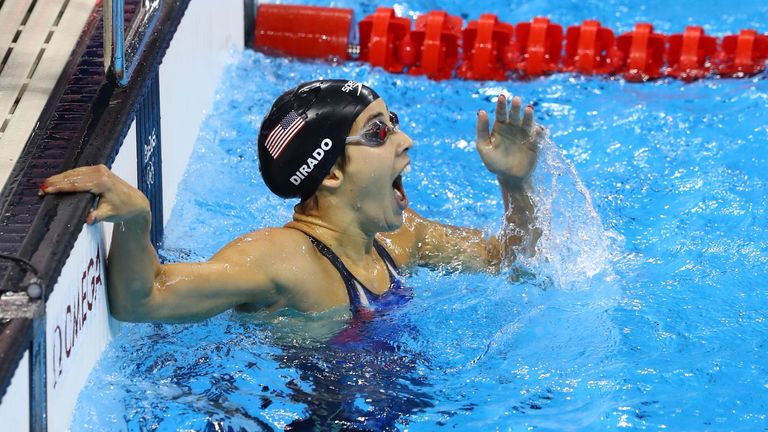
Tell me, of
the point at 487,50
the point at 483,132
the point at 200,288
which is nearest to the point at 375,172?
the point at 483,132

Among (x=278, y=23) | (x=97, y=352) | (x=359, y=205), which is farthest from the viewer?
(x=278, y=23)

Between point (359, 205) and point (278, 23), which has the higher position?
point (278, 23)

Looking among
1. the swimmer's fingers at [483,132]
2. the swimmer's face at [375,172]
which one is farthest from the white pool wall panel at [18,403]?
the swimmer's fingers at [483,132]

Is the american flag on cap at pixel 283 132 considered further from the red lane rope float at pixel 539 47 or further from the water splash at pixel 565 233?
the red lane rope float at pixel 539 47

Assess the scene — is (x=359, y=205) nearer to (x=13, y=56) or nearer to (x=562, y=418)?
(x=562, y=418)

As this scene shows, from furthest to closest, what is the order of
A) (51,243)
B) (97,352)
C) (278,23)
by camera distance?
(278,23), (97,352), (51,243)

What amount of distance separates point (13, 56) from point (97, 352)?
1004mm

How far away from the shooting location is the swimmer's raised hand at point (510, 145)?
3.12m

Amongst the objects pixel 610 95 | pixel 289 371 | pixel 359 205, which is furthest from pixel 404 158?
pixel 610 95

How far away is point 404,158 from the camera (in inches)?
113

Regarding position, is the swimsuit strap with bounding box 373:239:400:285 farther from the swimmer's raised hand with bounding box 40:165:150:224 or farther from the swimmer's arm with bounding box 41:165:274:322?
the swimmer's raised hand with bounding box 40:165:150:224

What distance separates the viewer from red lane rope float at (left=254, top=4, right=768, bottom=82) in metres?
5.25

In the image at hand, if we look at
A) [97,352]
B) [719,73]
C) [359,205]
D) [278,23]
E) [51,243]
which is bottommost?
[97,352]

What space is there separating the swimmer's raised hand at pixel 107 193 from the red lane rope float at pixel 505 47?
3.02 metres
